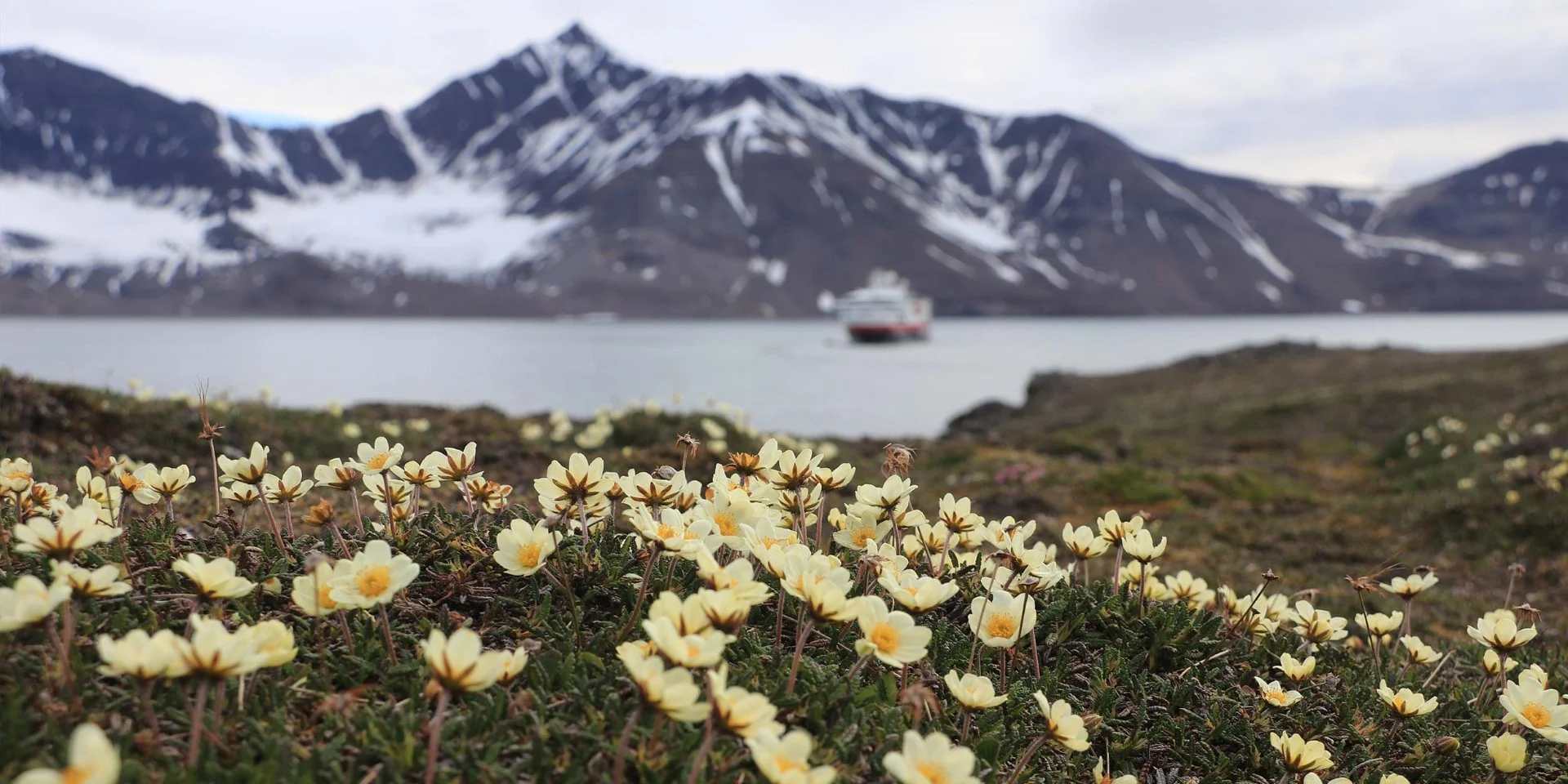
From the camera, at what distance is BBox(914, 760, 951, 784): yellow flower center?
6.09 feet

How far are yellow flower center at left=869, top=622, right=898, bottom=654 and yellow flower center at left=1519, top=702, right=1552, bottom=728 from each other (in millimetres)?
2042

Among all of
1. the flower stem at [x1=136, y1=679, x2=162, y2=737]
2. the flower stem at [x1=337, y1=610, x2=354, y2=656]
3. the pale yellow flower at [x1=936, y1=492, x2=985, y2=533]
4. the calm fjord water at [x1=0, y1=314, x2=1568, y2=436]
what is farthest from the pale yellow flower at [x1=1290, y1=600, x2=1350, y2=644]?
the calm fjord water at [x1=0, y1=314, x2=1568, y2=436]

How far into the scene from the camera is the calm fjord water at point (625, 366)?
54.6 metres

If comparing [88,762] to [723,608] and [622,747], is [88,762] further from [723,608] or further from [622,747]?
[723,608]

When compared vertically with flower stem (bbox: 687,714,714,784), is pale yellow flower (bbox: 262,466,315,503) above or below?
above

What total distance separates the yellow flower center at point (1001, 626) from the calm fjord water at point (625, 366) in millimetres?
13380

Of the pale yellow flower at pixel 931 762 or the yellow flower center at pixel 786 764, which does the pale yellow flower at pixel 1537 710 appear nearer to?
the pale yellow flower at pixel 931 762

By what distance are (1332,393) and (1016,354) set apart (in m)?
89.0

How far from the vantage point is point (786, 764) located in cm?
185

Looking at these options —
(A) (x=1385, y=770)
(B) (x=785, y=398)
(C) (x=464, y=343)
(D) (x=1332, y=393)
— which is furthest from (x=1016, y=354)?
(A) (x=1385, y=770)

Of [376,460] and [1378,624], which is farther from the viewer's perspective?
[1378,624]

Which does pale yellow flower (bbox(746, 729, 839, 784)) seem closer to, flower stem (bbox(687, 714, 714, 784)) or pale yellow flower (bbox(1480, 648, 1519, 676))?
flower stem (bbox(687, 714, 714, 784))

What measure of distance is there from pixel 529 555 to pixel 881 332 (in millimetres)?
134394

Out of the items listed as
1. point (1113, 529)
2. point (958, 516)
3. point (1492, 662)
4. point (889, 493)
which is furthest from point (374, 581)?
point (1492, 662)
